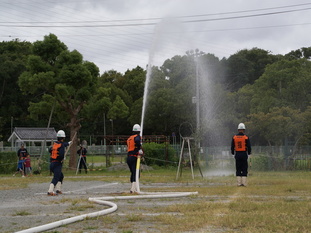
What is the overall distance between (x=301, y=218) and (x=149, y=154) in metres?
25.6

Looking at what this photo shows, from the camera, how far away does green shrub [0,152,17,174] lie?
30114 millimetres

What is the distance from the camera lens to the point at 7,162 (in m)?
30.2

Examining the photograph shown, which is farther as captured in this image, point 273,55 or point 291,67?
point 273,55

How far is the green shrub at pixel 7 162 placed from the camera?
3011 centimetres

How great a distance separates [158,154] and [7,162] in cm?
998

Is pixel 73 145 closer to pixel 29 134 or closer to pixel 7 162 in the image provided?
pixel 7 162

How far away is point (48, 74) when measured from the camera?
30984mm

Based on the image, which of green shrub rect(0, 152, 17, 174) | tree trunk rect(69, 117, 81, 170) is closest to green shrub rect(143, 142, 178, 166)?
tree trunk rect(69, 117, 81, 170)

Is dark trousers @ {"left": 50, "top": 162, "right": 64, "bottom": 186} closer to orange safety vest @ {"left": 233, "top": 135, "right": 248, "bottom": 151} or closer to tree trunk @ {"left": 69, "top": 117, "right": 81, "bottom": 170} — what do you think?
orange safety vest @ {"left": 233, "top": 135, "right": 248, "bottom": 151}

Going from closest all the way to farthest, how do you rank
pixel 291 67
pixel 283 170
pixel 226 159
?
pixel 283 170 → pixel 226 159 → pixel 291 67

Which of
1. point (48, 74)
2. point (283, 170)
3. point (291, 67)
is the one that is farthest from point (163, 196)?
point (291, 67)

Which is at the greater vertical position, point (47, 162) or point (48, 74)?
point (48, 74)

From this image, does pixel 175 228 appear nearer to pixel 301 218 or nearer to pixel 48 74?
pixel 301 218

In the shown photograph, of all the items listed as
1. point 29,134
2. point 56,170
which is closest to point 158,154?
point 56,170
